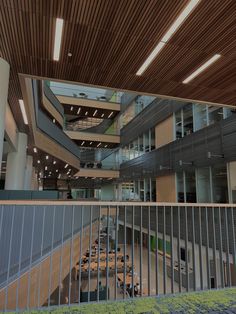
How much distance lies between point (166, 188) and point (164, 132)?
9.62ft

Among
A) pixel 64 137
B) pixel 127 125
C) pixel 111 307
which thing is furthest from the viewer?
Answer: pixel 127 125

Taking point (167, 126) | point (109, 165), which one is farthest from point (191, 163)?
point (109, 165)

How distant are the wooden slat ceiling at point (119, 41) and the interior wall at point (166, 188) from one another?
278 inches

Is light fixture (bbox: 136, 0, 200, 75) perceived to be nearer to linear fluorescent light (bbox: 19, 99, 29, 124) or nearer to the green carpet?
linear fluorescent light (bbox: 19, 99, 29, 124)

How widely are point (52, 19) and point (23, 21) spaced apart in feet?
1.35

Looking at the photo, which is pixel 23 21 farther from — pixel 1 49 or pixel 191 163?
pixel 191 163

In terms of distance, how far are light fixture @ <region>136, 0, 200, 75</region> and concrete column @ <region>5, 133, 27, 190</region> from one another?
226 inches

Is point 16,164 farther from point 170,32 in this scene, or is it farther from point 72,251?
point 170,32

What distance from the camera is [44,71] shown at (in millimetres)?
4418

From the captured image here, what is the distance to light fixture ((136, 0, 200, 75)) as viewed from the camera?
303 cm

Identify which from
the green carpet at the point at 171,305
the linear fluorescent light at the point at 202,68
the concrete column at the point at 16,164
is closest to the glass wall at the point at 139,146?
the concrete column at the point at 16,164

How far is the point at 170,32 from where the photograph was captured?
11.4 feet

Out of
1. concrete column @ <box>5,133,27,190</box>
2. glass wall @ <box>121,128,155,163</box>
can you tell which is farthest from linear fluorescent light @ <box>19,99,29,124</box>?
glass wall @ <box>121,128,155,163</box>

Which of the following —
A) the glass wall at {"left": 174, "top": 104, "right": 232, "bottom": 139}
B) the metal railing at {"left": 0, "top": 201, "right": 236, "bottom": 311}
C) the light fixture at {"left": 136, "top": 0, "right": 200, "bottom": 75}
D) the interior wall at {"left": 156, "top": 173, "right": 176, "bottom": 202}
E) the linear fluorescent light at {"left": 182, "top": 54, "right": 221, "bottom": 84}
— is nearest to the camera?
the metal railing at {"left": 0, "top": 201, "right": 236, "bottom": 311}
